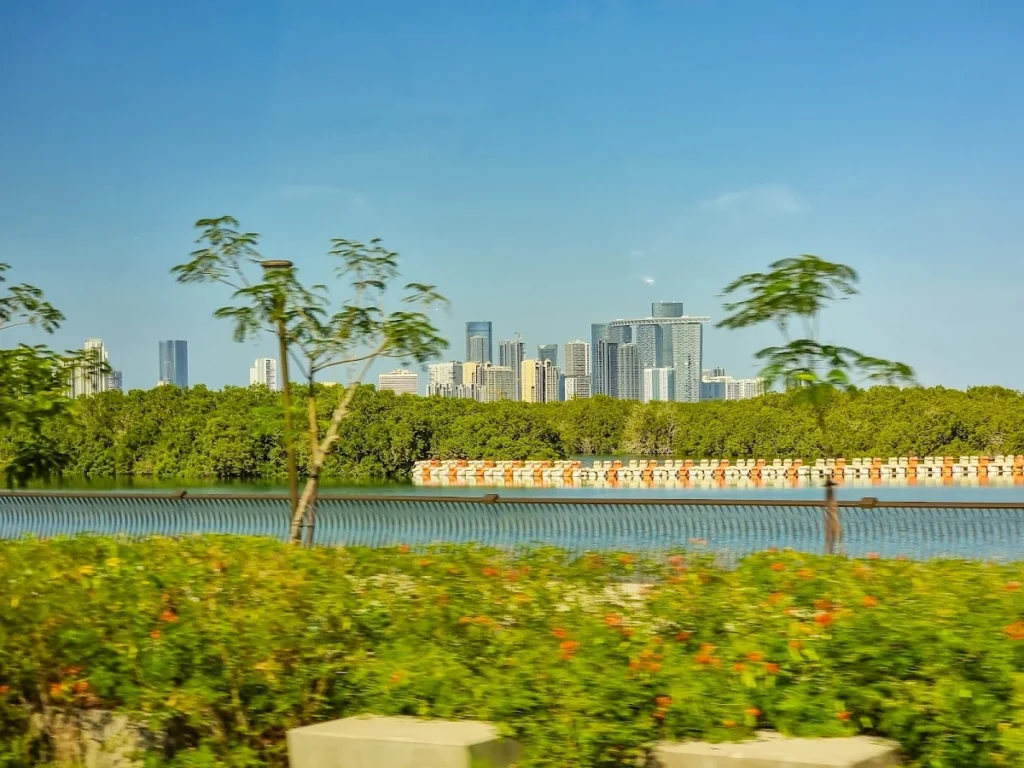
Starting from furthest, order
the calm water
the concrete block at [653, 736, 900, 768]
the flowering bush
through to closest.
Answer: the calm water
the flowering bush
the concrete block at [653, 736, 900, 768]

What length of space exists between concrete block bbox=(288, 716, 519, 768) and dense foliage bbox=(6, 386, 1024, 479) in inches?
2460

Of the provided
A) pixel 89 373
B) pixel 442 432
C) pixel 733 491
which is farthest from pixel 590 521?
pixel 442 432

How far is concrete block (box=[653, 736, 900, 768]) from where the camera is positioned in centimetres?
434

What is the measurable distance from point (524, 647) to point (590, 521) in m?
8.68

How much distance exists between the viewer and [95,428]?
75.5 metres

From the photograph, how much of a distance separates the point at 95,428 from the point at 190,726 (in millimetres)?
74051

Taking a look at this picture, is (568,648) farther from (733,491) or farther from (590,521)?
(733,491)

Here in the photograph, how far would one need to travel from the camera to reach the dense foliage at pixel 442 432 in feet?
245

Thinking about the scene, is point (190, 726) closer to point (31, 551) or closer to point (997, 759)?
point (31, 551)

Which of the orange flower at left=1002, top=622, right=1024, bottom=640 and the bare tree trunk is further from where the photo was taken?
the bare tree trunk

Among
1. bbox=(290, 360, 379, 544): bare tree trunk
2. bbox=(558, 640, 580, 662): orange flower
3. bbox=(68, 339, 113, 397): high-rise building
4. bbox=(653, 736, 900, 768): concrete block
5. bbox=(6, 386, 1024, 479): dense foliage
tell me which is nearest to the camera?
→ bbox=(653, 736, 900, 768): concrete block

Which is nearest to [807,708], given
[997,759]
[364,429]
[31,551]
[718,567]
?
[997,759]

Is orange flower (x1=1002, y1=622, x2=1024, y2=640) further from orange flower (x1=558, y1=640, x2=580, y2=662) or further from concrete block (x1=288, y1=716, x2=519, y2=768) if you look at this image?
concrete block (x1=288, y1=716, x2=519, y2=768)

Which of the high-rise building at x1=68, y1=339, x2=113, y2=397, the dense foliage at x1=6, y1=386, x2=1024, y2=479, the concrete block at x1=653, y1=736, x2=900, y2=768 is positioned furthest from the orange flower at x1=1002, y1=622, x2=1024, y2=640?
the dense foliage at x1=6, y1=386, x2=1024, y2=479
